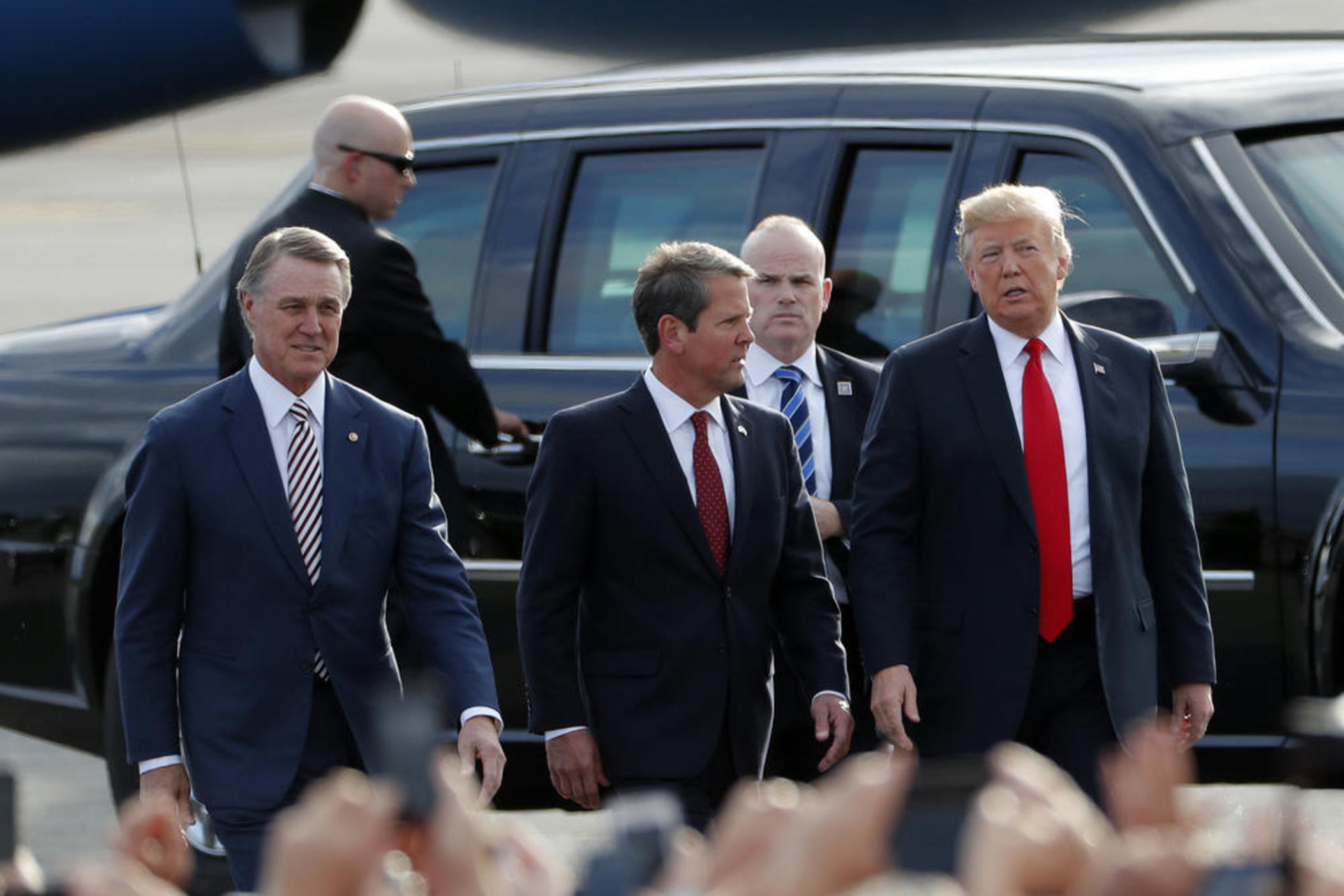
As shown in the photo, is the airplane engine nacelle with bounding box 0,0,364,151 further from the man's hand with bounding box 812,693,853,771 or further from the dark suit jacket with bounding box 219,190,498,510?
the man's hand with bounding box 812,693,853,771

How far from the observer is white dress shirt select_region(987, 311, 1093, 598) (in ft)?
16.7

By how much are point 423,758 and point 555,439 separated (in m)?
3.11

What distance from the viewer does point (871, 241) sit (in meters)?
6.36

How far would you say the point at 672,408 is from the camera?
521 centimetres

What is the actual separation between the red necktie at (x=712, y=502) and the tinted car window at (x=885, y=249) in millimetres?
1181

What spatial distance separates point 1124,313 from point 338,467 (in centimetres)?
193

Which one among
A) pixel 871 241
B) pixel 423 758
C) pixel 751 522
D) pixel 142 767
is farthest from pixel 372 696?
pixel 423 758

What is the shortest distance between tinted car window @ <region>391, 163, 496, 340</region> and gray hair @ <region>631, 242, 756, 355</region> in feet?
5.76

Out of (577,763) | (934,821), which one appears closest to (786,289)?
(577,763)

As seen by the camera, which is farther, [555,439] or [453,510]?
[453,510]

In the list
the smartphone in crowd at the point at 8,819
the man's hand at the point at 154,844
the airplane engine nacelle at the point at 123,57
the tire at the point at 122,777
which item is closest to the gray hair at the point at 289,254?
the airplane engine nacelle at the point at 123,57

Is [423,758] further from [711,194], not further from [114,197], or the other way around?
[114,197]

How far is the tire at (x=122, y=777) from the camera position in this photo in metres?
6.82

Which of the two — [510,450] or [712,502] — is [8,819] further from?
[510,450]
